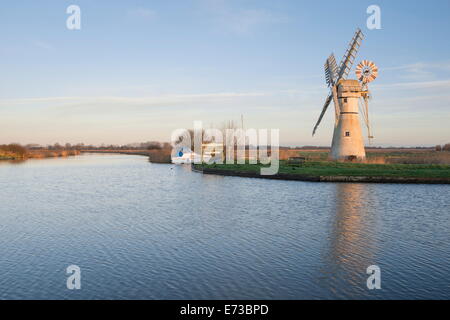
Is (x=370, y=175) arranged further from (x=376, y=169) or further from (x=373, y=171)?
(x=376, y=169)

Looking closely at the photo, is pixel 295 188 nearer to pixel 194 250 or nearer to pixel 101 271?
pixel 194 250

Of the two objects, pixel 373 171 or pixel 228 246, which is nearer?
pixel 228 246

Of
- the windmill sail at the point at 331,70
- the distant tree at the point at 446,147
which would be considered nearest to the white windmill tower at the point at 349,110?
the windmill sail at the point at 331,70

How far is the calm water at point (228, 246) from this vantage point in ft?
27.7

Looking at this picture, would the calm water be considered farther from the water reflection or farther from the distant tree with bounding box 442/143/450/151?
the distant tree with bounding box 442/143/450/151

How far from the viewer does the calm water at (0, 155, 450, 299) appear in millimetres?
8445

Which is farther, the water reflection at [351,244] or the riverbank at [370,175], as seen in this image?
the riverbank at [370,175]

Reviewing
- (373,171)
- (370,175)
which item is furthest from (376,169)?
(370,175)

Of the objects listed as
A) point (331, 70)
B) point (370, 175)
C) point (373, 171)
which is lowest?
point (370, 175)

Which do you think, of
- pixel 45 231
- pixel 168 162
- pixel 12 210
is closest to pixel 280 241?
pixel 45 231

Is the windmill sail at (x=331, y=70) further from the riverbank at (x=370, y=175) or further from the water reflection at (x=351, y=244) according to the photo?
the water reflection at (x=351, y=244)

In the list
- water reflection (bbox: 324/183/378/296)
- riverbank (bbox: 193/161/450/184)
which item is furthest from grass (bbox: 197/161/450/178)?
water reflection (bbox: 324/183/378/296)

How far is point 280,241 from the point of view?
41.5ft

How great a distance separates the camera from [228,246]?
12047 millimetres
